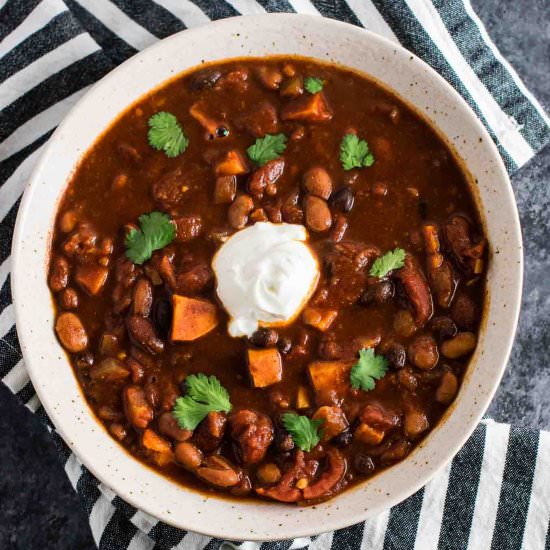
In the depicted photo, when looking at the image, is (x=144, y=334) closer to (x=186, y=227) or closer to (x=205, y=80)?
(x=186, y=227)

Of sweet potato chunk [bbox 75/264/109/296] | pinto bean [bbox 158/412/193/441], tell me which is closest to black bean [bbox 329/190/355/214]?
sweet potato chunk [bbox 75/264/109/296]

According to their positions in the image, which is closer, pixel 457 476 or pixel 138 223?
pixel 138 223

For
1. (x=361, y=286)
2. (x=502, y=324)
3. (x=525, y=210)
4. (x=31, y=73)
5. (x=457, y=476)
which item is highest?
(x=31, y=73)

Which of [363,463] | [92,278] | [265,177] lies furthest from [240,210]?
[363,463]

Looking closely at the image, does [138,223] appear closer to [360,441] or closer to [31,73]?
[31,73]

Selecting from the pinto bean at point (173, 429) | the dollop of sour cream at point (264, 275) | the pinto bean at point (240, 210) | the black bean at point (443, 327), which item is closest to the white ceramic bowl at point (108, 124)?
the black bean at point (443, 327)

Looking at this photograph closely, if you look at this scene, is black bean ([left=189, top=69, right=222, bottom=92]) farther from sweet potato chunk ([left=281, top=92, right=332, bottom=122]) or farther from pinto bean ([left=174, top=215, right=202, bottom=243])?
pinto bean ([left=174, top=215, right=202, bottom=243])

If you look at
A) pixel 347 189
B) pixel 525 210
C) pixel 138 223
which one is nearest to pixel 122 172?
pixel 138 223
